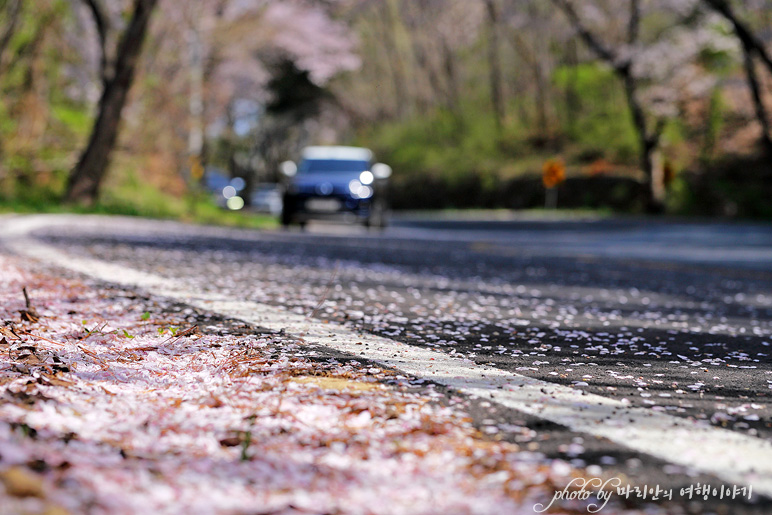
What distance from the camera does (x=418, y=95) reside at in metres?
55.6

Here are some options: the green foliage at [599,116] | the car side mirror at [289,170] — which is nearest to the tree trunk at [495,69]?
the green foliage at [599,116]

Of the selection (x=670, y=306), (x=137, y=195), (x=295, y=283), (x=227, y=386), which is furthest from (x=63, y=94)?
(x=227, y=386)

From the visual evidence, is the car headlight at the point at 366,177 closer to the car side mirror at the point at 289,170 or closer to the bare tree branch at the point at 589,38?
the car side mirror at the point at 289,170

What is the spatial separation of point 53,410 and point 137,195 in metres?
18.1

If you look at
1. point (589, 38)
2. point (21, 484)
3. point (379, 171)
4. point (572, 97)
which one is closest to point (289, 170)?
point (379, 171)

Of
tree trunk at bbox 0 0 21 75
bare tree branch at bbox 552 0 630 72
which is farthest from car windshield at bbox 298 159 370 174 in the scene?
bare tree branch at bbox 552 0 630 72

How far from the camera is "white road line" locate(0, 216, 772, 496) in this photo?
262 cm

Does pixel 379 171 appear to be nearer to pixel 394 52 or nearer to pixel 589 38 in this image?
pixel 589 38

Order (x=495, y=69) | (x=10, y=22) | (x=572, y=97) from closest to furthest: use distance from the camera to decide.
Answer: (x=10, y=22) < (x=495, y=69) < (x=572, y=97)

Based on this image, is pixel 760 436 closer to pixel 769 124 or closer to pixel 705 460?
pixel 705 460

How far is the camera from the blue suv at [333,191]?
20.3 meters

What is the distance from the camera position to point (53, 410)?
2836 mm

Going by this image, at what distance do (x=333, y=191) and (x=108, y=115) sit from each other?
16.4ft

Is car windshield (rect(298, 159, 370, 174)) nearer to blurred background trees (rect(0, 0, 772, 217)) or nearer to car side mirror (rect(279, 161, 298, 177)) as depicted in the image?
car side mirror (rect(279, 161, 298, 177))
